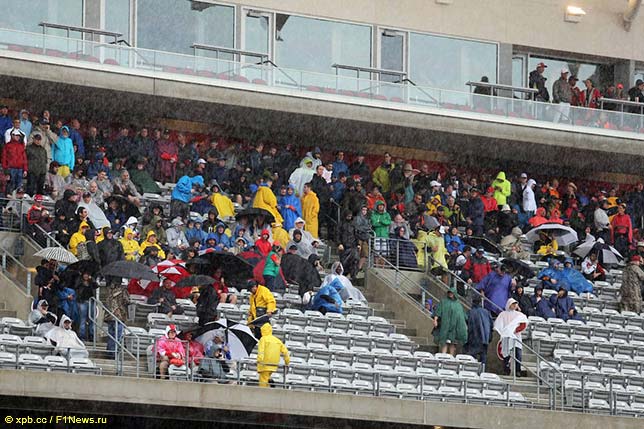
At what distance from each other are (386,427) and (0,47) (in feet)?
33.3

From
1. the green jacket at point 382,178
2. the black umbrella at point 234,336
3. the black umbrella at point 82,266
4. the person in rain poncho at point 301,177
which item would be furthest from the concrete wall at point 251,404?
the green jacket at point 382,178

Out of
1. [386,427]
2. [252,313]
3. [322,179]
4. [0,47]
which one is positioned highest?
[0,47]

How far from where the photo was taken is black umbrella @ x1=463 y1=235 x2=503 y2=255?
32.4m

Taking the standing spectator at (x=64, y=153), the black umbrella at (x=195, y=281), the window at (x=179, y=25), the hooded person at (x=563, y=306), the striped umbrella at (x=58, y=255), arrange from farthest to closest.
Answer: the window at (x=179, y=25)
the standing spectator at (x=64, y=153)
the hooded person at (x=563, y=306)
the striped umbrella at (x=58, y=255)
the black umbrella at (x=195, y=281)

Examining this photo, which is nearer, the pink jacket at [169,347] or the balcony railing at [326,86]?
the pink jacket at [169,347]

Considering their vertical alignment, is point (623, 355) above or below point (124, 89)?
below

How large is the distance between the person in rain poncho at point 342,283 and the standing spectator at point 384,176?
186 inches

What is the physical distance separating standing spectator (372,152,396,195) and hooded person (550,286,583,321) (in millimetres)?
4663

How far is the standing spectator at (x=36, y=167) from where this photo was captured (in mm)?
28547

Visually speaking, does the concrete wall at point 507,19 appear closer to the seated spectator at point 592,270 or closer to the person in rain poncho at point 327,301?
the seated spectator at point 592,270

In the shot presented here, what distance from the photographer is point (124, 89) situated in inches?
1243

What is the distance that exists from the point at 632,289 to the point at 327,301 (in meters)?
6.77

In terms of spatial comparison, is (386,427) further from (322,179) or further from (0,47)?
(0,47)

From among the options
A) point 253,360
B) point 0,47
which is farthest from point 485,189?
point 253,360
